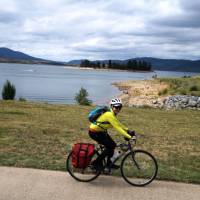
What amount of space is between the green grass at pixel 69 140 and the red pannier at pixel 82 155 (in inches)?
39.8

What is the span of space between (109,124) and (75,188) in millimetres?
1181

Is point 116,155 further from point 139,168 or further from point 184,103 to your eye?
point 184,103

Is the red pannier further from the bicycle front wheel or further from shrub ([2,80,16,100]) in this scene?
shrub ([2,80,16,100])

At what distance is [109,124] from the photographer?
23.4 feet

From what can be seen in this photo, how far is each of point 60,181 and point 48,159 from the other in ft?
5.69

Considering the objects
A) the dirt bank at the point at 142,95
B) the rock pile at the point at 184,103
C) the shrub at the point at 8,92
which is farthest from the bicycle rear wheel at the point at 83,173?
the dirt bank at the point at 142,95

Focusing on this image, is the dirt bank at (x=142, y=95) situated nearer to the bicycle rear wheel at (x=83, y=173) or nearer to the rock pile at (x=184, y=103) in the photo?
the rock pile at (x=184, y=103)

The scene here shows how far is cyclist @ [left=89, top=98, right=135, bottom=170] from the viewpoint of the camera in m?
7.02

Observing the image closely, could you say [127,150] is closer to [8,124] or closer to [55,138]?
[55,138]

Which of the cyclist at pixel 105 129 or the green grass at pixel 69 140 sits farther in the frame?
the green grass at pixel 69 140

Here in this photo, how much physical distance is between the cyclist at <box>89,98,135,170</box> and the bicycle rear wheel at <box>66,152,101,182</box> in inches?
3.7

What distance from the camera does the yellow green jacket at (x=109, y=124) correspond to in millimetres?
6984

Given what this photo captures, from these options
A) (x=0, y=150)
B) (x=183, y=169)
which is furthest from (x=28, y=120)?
(x=183, y=169)

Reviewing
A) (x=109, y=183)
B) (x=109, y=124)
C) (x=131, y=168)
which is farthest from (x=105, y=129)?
(x=109, y=183)
